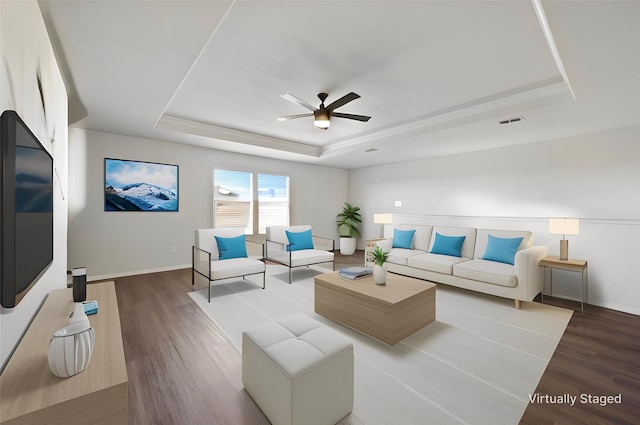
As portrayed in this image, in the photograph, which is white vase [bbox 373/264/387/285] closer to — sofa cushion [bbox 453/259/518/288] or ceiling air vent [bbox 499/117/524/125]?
sofa cushion [bbox 453/259/518/288]

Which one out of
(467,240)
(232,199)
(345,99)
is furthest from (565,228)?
(232,199)

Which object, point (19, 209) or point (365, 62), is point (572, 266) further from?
point (19, 209)

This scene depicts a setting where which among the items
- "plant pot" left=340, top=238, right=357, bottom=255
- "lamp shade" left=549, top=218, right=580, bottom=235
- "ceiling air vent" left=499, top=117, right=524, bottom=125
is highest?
"ceiling air vent" left=499, top=117, right=524, bottom=125

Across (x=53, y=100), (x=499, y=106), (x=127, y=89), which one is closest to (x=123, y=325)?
(x=53, y=100)

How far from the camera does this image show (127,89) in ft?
9.39

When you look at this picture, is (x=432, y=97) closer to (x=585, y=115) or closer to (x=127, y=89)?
(x=585, y=115)

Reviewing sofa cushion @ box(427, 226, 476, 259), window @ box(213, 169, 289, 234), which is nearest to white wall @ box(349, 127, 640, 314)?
sofa cushion @ box(427, 226, 476, 259)

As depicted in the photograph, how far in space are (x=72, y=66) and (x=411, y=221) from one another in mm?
6189

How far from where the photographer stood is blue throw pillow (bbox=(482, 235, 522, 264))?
12.5ft

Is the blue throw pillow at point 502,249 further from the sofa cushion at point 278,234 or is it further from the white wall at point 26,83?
the white wall at point 26,83

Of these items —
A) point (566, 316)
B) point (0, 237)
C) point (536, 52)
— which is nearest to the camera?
point (0, 237)

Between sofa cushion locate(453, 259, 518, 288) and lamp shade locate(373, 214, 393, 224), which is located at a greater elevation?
lamp shade locate(373, 214, 393, 224)

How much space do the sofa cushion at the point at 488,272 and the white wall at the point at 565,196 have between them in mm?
1249

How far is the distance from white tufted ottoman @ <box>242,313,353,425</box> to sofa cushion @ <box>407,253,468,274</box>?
2.81m
